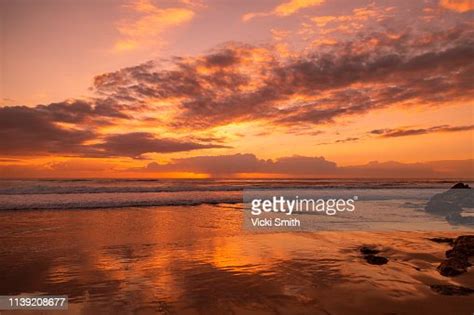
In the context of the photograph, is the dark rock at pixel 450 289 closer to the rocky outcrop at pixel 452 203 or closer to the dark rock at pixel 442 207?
the rocky outcrop at pixel 452 203

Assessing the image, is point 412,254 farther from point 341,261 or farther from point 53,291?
point 53,291

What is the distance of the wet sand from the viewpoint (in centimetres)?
644

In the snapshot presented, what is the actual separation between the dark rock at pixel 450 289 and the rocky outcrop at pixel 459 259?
3.30ft

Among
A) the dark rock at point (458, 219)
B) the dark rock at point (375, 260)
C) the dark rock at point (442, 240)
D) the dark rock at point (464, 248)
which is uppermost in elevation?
the dark rock at point (464, 248)

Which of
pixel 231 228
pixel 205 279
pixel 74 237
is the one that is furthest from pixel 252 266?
pixel 74 237

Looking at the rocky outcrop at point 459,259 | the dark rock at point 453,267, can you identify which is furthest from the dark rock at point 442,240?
the dark rock at point 453,267

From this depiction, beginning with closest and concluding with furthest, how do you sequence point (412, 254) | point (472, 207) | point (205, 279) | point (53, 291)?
point (53, 291) → point (205, 279) → point (412, 254) → point (472, 207)

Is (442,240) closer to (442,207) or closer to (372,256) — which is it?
(372,256)

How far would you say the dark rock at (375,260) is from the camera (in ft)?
31.2

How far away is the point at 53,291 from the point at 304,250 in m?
7.25

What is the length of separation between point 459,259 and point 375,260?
222 centimetres

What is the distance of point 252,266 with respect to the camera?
9117mm

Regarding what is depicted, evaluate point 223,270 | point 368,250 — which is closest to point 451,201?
point 368,250

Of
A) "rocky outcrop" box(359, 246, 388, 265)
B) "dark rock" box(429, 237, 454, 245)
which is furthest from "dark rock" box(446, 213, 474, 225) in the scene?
"rocky outcrop" box(359, 246, 388, 265)
